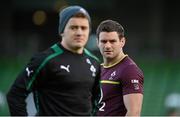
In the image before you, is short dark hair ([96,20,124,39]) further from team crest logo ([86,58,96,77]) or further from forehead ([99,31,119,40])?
team crest logo ([86,58,96,77])

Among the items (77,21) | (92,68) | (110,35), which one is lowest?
(92,68)

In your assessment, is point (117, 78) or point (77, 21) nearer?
point (77, 21)

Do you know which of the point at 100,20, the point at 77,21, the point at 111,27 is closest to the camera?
the point at 77,21

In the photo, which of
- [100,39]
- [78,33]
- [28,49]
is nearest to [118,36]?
[100,39]

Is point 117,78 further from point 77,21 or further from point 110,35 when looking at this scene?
point 77,21

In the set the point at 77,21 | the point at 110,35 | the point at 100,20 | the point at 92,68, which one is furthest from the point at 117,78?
the point at 100,20

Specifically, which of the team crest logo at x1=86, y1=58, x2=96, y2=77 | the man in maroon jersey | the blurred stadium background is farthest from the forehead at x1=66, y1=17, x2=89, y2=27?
the blurred stadium background

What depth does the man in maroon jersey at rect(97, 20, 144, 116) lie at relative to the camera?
20.7ft

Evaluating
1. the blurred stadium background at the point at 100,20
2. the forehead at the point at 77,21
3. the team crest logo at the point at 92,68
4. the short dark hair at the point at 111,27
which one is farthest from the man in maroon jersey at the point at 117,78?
the blurred stadium background at the point at 100,20

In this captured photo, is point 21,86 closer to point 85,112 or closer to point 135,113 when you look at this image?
point 85,112

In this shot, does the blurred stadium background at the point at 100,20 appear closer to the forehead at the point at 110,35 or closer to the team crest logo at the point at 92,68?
the forehead at the point at 110,35

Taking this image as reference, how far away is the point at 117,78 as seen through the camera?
254 inches

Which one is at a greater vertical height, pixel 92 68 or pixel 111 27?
pixel 111 27

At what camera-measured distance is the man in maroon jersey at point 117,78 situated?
248 inches
